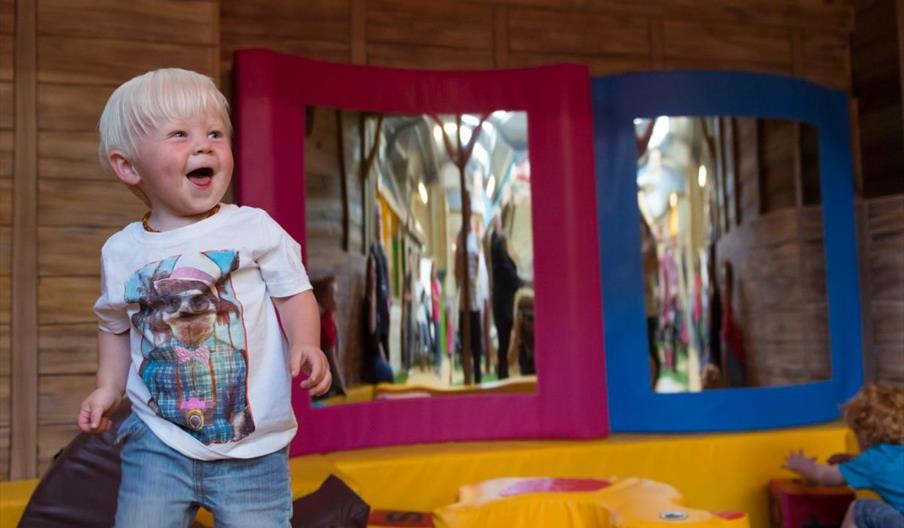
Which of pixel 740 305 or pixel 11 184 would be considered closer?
pixel 11 184

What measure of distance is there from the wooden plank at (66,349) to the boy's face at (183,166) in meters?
1.66

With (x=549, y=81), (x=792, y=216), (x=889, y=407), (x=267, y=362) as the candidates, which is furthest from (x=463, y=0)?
(x=267, y=362)

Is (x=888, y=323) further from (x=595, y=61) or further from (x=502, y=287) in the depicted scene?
(x=502, y=287)

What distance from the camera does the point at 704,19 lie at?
464cm

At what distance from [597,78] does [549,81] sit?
0.95 feet

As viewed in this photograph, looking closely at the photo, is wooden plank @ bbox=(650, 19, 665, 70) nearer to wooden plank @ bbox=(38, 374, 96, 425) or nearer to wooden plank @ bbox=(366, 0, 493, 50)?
wooden plank @ bbox=(366, 0, 493, 50)

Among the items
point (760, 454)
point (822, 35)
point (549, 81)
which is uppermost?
point (822, 35)

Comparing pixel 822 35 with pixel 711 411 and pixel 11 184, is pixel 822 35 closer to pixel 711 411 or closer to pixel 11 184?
pixel 711 411

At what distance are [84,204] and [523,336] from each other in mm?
1678

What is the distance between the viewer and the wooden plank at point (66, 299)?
3.15 meters

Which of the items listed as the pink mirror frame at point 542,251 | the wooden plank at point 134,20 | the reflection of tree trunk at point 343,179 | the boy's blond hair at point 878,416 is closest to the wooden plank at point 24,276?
the wooden plank at point 134,20

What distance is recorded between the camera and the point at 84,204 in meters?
3.19

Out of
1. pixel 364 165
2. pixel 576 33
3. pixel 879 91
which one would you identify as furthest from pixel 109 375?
pixel 879 91

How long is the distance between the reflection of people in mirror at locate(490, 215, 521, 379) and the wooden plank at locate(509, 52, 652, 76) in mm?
914
